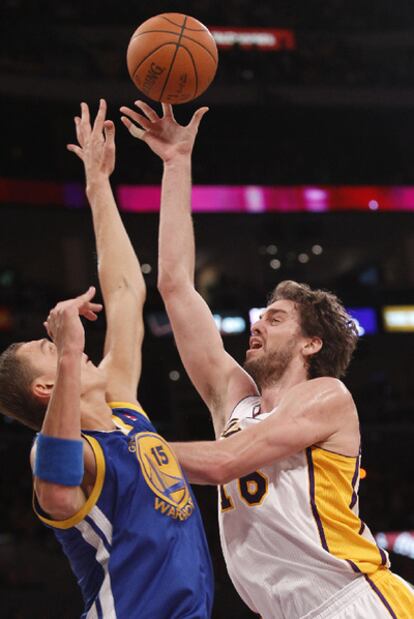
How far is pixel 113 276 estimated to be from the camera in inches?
134

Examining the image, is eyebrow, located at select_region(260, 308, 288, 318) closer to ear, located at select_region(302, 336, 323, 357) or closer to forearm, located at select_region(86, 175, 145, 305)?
ear, located at select_region(302, 336, 323, 357)

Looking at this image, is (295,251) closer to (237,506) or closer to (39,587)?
(39,587)

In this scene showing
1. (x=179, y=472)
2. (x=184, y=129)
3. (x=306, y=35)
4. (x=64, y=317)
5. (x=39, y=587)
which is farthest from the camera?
(x=306, y=35)

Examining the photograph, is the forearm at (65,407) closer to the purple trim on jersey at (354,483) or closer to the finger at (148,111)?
the purple trim on jersey at (354,483)

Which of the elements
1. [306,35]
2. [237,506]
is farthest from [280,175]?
[237,506]

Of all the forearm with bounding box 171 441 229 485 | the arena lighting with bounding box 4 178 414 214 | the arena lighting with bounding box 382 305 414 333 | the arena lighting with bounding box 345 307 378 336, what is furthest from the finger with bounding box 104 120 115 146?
the arena lighting with bounding box 382 305 414 333

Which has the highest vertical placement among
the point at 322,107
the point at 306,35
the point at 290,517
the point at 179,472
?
the point at 306,35

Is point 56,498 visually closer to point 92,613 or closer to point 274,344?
point 92,613

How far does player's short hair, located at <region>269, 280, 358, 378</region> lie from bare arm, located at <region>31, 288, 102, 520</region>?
1369 mm

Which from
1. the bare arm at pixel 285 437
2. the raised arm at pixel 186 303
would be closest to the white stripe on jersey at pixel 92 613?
the bare arm at pixel 285 437

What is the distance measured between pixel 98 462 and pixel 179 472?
14.3 inches

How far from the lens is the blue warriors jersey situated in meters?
2.40

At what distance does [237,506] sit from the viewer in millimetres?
3076

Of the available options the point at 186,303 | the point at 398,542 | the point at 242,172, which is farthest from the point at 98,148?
the point at 242,172
